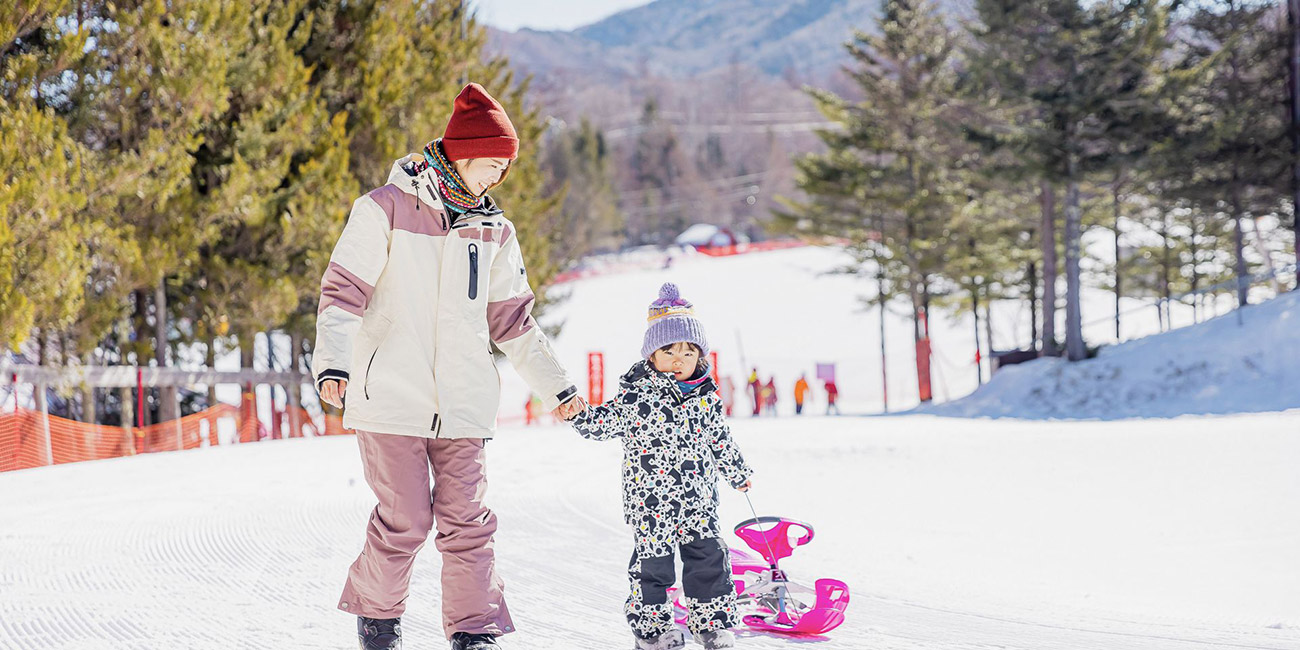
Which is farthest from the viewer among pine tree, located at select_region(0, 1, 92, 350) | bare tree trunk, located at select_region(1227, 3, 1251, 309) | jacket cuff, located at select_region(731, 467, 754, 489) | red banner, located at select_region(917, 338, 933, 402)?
red banner, located at select_region(917, 338, 933, 402)

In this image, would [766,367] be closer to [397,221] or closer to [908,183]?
[908,183]

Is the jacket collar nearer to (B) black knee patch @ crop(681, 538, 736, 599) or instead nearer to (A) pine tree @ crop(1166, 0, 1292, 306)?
(B) black knee patch @ crop(681, 538, 736, 599)

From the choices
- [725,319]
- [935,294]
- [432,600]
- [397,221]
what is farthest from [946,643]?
[725,319]

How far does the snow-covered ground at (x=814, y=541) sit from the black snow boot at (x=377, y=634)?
571mm

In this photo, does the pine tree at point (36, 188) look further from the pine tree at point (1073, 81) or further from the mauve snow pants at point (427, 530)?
the pine tree at point (1073, 81)

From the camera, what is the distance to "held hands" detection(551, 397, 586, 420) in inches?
155

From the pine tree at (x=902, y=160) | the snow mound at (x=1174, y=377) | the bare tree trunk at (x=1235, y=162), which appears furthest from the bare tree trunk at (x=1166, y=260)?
the snow mound at (x=1174, y=377)

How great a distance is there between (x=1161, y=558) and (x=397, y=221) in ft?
21.7

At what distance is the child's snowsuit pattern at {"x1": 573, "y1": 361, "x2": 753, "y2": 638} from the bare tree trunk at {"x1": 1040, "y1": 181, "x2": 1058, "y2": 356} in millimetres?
23228

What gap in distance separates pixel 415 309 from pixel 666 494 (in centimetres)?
125

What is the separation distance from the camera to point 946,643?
4449 mm

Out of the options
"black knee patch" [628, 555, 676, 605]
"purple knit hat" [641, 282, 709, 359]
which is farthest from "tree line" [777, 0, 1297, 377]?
"black knee patch" [628, 555, 676, 605]

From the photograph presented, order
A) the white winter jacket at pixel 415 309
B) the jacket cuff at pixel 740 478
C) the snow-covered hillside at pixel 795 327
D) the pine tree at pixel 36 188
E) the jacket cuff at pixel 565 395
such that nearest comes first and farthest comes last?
the white winter jacket at pixel 415 309
the jacket cuff at pixel 565 395
the jacket cuff at pixel 740 478
the pine tree at pixel 36 188
the snow-covered hillside at pixel 795 327

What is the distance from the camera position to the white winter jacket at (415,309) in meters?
3.57
